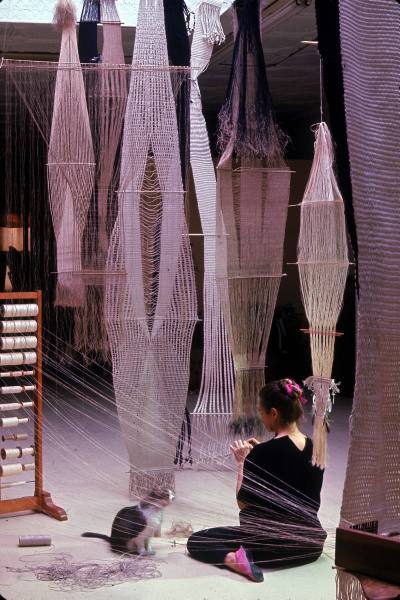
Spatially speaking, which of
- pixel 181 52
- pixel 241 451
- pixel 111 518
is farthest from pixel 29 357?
pixel 181 52

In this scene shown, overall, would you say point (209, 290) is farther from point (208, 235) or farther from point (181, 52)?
point (181, 52)

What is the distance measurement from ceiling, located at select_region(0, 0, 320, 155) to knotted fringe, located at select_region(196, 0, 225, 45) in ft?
1.34

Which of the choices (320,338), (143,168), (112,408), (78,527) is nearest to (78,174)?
(143,168)

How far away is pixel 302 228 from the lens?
3.67 metres

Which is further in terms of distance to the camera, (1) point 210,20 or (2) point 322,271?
(1) point 210,20

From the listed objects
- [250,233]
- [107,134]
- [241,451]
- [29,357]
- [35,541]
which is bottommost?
[35,541]

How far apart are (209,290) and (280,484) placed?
4.44 ft

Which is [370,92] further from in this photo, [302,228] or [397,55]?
[302,228]

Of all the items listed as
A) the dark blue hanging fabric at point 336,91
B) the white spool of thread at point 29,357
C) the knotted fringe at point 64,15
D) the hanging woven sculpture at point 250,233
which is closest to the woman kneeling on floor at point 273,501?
the hanging woven sculpture at point 250,233

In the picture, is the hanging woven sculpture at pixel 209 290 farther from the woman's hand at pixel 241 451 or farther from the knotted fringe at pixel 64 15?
the woman's hand at pixel 241 451

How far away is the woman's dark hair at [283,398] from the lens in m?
3.17

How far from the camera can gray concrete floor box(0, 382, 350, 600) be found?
9.70 feet

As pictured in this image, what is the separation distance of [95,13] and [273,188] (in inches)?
44.2

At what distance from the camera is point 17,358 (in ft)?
12.5
